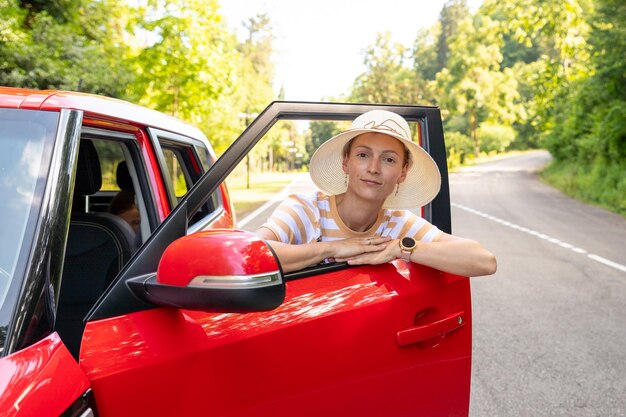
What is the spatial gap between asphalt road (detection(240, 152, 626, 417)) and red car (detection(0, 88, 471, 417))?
93cm

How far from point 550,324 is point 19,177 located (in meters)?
5.17

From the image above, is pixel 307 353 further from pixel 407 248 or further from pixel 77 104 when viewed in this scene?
pixel 77 104

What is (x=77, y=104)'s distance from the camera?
1871 mm

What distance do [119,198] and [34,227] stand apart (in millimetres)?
1788

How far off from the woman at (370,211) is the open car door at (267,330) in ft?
0.19

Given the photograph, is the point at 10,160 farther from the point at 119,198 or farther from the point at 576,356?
the point at 576,356

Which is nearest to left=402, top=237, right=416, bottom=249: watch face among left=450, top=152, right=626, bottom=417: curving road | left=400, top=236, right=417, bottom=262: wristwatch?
left=400, top=236, right=417, bottom=262: wristwatch

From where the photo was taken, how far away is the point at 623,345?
498 centimetres

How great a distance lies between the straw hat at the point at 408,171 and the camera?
2.08 metres

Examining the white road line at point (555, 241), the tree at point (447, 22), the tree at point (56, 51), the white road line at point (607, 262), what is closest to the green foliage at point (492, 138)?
the tree at point (447, 22)

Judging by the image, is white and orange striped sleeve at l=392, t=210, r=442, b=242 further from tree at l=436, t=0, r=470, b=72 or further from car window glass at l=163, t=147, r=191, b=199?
tree at l=436, t=0, r=470, b=72

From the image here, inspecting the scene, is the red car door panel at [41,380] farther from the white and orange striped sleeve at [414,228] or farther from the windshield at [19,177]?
the white and orange striped sleeve at [414,228]

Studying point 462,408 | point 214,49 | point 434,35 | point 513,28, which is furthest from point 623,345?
point 434,35

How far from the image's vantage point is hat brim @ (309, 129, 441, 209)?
217cm
